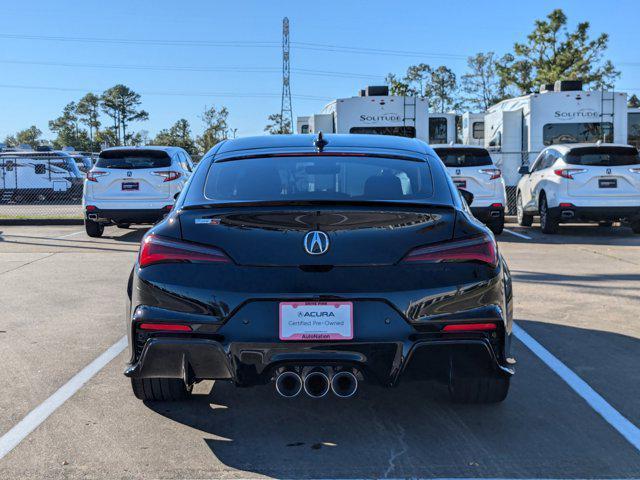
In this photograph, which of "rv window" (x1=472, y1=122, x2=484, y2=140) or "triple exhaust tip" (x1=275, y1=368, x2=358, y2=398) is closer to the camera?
"triple exhaust tip" (x1=275, y1=368, x2=358, y2=398)

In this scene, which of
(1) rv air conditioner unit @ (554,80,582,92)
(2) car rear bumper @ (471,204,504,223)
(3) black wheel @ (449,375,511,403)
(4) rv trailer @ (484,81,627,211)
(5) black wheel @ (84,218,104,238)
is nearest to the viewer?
(3) black wheel @ (449,375,511,403)

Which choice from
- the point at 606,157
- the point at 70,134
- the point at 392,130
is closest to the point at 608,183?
the point at 606,157

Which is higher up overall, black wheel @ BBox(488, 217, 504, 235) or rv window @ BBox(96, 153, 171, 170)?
rv window @ BBox(96, 153, 171, 170)

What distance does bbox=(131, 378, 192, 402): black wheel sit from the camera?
14.2ft

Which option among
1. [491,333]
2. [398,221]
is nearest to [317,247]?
[398,221]

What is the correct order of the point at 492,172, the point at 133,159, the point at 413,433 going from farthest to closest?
the point at 492,172
the point at 133,159
the point at 413,433

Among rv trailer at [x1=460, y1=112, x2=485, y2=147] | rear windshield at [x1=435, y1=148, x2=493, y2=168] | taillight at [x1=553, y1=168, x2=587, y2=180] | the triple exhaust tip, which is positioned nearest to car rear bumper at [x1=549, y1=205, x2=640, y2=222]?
taillight at [x1=553, y1=168, x2=587, y2=180]

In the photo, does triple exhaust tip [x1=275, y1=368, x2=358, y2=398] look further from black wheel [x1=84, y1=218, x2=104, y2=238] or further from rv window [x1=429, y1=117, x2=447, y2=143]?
rv window [x1=429, y1=117, x2=447, y2=143]

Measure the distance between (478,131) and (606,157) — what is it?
8320 mm

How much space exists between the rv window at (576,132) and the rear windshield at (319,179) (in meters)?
15.2

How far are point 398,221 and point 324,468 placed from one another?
1204mm

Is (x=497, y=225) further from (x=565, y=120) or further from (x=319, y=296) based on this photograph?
(x=319, y=296)

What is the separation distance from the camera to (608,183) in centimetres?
1413

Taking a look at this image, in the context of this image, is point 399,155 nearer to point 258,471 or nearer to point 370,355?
point 370,355
